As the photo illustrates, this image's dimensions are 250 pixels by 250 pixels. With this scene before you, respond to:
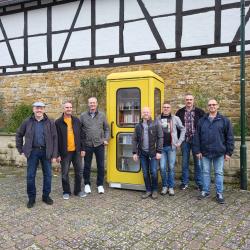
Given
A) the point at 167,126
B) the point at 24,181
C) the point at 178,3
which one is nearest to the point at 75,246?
the point at 167,126

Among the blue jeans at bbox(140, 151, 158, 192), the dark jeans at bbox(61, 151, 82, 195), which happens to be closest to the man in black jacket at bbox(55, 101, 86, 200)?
the dark jeans at bbox(61, 151, 82, 195)

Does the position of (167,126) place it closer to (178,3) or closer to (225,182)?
(225,182)

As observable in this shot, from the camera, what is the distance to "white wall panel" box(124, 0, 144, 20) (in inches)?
372

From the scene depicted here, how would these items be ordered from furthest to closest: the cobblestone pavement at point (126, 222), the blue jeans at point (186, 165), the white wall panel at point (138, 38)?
1. the white wall panel at point (138, 38)
2. the blue jeans at point (186, 165)
3. the cobblestone pavement at point (126, 222)

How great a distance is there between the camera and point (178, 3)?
29.2ft

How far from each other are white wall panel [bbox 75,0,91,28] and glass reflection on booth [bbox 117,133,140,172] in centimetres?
509

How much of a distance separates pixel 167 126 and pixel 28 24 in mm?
7527

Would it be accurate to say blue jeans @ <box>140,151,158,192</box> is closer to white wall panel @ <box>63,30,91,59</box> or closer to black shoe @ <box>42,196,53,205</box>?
black shoe @ <box>42,196,53,205</box>

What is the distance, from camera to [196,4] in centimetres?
867

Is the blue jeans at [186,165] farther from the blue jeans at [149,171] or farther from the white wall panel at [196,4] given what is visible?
the white wall panel at [196,4]

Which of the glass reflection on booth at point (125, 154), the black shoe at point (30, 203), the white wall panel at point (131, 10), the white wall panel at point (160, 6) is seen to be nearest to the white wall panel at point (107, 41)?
the white wall panel at point (131, 10)

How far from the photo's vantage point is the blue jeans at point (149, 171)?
6.00 metres

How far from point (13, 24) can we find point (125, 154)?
747cm

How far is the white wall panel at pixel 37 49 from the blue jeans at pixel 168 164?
6630 millimetres
